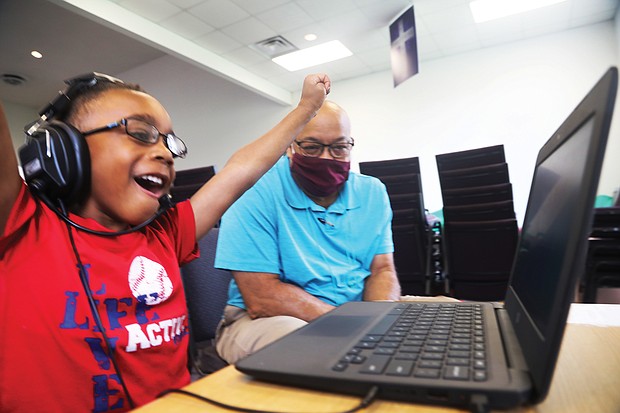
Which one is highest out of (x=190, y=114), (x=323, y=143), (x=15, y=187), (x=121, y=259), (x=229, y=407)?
(x=190, y=114)

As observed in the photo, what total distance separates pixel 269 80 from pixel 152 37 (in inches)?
83.7

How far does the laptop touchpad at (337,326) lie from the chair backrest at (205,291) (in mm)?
529

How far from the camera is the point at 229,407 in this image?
0.36m

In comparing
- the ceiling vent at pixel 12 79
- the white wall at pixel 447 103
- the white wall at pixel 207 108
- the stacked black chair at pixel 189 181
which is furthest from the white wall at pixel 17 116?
the stacked black chair at pixel 189 181

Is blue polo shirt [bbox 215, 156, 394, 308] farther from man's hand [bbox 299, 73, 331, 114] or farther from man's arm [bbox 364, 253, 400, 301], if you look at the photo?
man's hand [bbox 299, 73, 331, 114]

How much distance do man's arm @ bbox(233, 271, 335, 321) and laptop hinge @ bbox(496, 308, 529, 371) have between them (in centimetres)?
52

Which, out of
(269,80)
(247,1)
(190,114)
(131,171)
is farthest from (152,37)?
(131,171)

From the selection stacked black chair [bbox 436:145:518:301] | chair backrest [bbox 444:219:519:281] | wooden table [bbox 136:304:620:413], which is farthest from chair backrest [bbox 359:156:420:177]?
wooden table [bbox 136:304:620:413]

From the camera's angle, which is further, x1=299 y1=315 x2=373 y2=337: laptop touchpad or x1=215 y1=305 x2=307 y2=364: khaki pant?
x1=215 y1=305 x2=307 y2=364: khaki pant

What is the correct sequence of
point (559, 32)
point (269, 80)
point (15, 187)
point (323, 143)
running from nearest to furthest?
1. point (15, 187)
2. point (323, 143)
3. point (559, 32)
4. point (269, 80)

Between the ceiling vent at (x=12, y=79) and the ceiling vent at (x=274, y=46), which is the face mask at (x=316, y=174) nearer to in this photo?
the ceiling vent at (x=274, y=46)

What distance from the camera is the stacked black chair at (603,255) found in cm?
210

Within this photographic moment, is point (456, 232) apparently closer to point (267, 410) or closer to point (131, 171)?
point (131, 171)

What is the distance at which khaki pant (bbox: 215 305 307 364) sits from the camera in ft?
2.95
